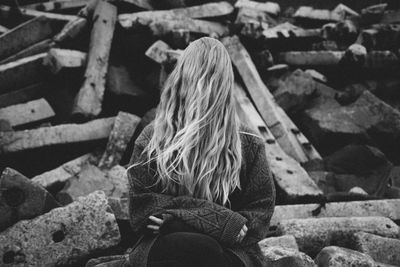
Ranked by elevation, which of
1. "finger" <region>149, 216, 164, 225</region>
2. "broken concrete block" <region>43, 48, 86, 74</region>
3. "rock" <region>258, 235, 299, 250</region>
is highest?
"broken concrete block" <region>43, 48, 86, 74</region>

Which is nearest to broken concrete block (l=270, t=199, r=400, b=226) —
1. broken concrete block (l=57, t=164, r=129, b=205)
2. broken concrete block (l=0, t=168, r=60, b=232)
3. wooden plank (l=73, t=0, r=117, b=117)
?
broken concrete block (l=57, t=164, r=129, b=205)

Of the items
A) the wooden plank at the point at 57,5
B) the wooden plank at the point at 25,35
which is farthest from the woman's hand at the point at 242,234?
the wooden plank at the point at 57,5

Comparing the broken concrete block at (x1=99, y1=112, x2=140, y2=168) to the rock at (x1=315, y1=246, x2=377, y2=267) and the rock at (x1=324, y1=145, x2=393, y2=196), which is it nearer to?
the rock at (x1=324, y1=145, x2=393, y2=196)

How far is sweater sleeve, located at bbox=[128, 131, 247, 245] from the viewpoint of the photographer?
62.7 inches

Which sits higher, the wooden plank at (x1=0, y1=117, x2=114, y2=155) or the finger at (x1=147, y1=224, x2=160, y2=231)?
the finger at (x1=147, y1=224, x2=160, y2=231)

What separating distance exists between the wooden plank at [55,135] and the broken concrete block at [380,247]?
278 centimetres

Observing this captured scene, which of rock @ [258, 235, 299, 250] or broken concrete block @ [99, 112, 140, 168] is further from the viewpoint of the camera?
broken concrete block @ [99, 112, 140, 168]

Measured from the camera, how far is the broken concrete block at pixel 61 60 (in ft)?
14.9

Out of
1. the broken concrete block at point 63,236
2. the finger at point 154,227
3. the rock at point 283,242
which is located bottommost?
the rock at point 283,242

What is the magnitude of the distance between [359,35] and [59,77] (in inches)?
192

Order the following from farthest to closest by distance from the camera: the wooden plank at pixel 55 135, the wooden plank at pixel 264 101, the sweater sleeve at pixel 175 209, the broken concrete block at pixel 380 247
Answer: the wooden plank at pixel 264 101 < the wooden plank at pixel 55 135 < the broken concrete block at pixel 380 247 < the sweater sleeve at pixel 175 209

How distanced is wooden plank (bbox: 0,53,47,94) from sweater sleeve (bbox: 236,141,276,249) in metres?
3.77

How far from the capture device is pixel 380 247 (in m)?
2.66

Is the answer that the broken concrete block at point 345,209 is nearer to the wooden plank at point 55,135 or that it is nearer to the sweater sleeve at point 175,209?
the sweater sleeve at point 175,209
